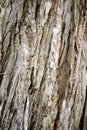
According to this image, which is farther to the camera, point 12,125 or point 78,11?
point 78,11

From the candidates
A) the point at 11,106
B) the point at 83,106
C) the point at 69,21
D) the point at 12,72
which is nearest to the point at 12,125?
the point at 11,106

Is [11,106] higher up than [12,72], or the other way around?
[12,72]

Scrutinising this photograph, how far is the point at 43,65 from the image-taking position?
1.12 metres

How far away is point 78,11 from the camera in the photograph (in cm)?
119

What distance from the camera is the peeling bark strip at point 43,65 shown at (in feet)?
3.60

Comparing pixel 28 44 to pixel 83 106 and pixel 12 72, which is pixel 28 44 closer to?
pixel 12 72

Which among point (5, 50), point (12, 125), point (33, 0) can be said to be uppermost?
point (33, 0)

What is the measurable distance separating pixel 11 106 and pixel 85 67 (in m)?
0.38

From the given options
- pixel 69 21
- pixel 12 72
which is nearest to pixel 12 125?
pixel 12 72

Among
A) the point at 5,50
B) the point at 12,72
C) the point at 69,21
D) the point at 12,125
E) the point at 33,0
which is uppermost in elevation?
the point at 33,0

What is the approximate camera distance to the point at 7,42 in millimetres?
1165

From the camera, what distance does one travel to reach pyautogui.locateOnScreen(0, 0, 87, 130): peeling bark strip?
3.60 ft

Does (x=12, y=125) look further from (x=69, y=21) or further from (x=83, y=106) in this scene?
(x=69, y=21)

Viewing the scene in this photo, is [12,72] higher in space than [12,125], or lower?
higher
